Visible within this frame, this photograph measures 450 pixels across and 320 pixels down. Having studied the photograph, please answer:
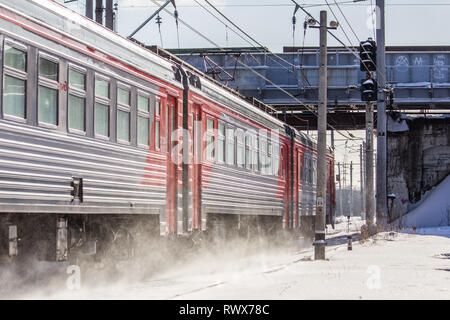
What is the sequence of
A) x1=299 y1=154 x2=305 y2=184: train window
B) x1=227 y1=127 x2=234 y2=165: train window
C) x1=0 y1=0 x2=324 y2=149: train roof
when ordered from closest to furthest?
1. x1=0 y1=0 x2=324 y2=149: train roof
2. x1=227 y1=127 x2=234 y2=165: train window
3. x1=299 y1=154 x2=305 y2=184: train window

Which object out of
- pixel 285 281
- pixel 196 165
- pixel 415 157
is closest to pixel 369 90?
pixel 196 165

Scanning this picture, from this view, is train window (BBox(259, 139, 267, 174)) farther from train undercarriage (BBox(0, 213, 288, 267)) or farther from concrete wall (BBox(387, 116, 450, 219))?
concrete wall (BBox(387, 116, 450, 219))

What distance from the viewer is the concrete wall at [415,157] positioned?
45.7 metres

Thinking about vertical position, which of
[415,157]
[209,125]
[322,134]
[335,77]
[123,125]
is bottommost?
[123,125]

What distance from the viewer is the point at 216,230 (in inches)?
693

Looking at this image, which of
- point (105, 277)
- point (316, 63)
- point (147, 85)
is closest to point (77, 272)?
point (105, 277)

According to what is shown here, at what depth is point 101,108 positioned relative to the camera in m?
11.5

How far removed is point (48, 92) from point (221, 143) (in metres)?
7.43

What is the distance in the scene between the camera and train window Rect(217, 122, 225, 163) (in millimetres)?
16906

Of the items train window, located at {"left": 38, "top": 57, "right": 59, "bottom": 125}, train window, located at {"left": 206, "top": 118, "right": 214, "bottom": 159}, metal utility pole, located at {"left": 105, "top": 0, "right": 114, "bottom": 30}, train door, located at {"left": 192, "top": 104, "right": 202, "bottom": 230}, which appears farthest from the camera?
metal utility pole, located at {"left": 105, "top": 0, "right": 114, "bottom": 30}

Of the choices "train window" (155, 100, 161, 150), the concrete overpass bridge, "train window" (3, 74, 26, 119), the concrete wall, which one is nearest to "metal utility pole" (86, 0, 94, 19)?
"train window" (155, 100, 161, 150)

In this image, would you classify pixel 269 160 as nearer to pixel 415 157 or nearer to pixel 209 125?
pixel 209 125

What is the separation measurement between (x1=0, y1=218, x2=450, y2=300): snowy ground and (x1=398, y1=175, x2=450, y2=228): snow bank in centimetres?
2504

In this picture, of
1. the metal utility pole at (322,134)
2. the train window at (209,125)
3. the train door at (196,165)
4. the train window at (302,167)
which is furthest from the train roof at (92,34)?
the train window at (302,167)
